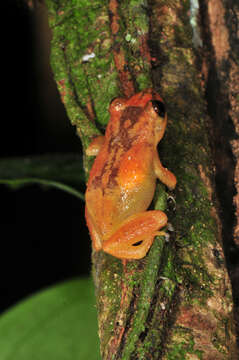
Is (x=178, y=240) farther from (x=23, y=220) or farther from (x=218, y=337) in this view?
(x=23, y=220)

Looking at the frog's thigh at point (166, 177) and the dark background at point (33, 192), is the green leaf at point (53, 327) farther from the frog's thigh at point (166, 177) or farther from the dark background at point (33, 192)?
the dark background at point (33, 192)

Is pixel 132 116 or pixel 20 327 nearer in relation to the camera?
pixel 132 116

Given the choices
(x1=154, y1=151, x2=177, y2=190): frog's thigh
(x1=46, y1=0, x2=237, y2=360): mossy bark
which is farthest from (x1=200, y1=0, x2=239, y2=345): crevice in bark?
(x1=154, y1=151, x2=177, y2=190): frog's thigh

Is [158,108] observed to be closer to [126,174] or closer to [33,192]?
[126,174]

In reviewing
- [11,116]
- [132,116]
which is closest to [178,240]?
[132,116]

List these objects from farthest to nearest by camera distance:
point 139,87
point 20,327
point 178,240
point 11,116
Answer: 1. point 11,116
2. point 20,327
3. point 139,87
4. point 178,240

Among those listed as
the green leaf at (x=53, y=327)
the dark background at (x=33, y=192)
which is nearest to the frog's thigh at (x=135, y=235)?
the green leaf at (x=53, y=327)
